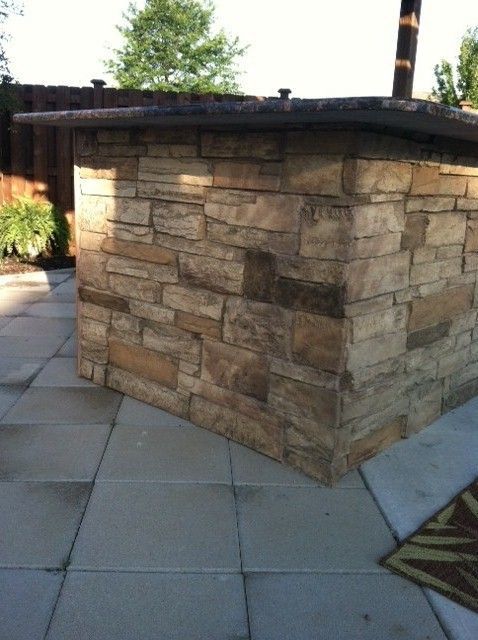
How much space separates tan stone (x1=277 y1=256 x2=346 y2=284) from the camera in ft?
8.84

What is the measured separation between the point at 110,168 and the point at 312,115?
1731 millimetres

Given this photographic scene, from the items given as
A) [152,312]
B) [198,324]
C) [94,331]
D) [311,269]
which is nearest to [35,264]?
[94,331]

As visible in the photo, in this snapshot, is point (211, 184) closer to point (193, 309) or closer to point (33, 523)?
point (193, 309)

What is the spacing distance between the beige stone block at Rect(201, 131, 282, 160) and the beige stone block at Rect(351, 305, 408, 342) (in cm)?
90

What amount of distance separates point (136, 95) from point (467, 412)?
6.94m

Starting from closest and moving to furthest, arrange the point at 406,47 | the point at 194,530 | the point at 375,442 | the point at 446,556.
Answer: the point at 446,556, the point at 194,530, the point at 375,442, the point at 406,47

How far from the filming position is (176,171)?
3332 mm

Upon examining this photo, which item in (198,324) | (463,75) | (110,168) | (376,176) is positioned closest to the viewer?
(376,176)

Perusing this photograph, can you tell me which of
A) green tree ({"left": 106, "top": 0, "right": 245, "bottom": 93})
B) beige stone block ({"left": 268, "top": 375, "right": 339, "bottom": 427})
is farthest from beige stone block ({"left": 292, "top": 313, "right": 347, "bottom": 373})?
green tree ({"left": 106, "top": 0, "right": 245, "bottom": 93})

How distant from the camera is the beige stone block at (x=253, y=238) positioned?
2875 millimetres

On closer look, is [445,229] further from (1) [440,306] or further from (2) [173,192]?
(2) [173,192]

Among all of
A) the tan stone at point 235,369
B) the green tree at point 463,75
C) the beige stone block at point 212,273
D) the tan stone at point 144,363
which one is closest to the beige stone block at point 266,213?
the beige stone block at point 212,273

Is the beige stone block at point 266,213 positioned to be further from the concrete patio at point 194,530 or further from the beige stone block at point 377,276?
the concrete patio at point 194,530

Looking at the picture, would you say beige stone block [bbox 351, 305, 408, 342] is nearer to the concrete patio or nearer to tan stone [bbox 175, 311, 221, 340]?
the concrete patio
